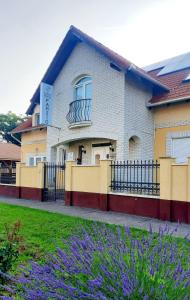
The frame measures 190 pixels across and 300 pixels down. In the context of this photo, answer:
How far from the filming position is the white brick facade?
13461mm

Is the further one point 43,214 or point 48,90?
point 48,90

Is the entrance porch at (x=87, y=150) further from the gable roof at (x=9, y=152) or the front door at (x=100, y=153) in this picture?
the gable roof at (x=9, y=152)

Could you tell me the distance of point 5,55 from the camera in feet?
48.5

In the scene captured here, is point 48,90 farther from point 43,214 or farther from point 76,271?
point 76,271

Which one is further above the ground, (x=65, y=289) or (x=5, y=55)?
(x=5, y=55)

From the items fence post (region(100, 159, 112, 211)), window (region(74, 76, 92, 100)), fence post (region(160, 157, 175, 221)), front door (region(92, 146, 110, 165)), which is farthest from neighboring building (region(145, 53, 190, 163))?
fence post (region(160, 157, 175, 221))

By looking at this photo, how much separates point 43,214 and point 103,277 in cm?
789

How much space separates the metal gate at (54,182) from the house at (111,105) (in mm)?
2022

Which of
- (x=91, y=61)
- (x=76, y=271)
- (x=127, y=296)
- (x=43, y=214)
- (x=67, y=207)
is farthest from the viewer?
(x=91, y=61)

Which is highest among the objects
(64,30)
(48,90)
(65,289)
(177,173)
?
(64,30)

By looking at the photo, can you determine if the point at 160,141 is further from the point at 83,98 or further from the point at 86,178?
the point at 83,98

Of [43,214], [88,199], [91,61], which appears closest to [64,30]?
[91,61]

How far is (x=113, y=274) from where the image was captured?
254cm

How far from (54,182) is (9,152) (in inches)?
918
